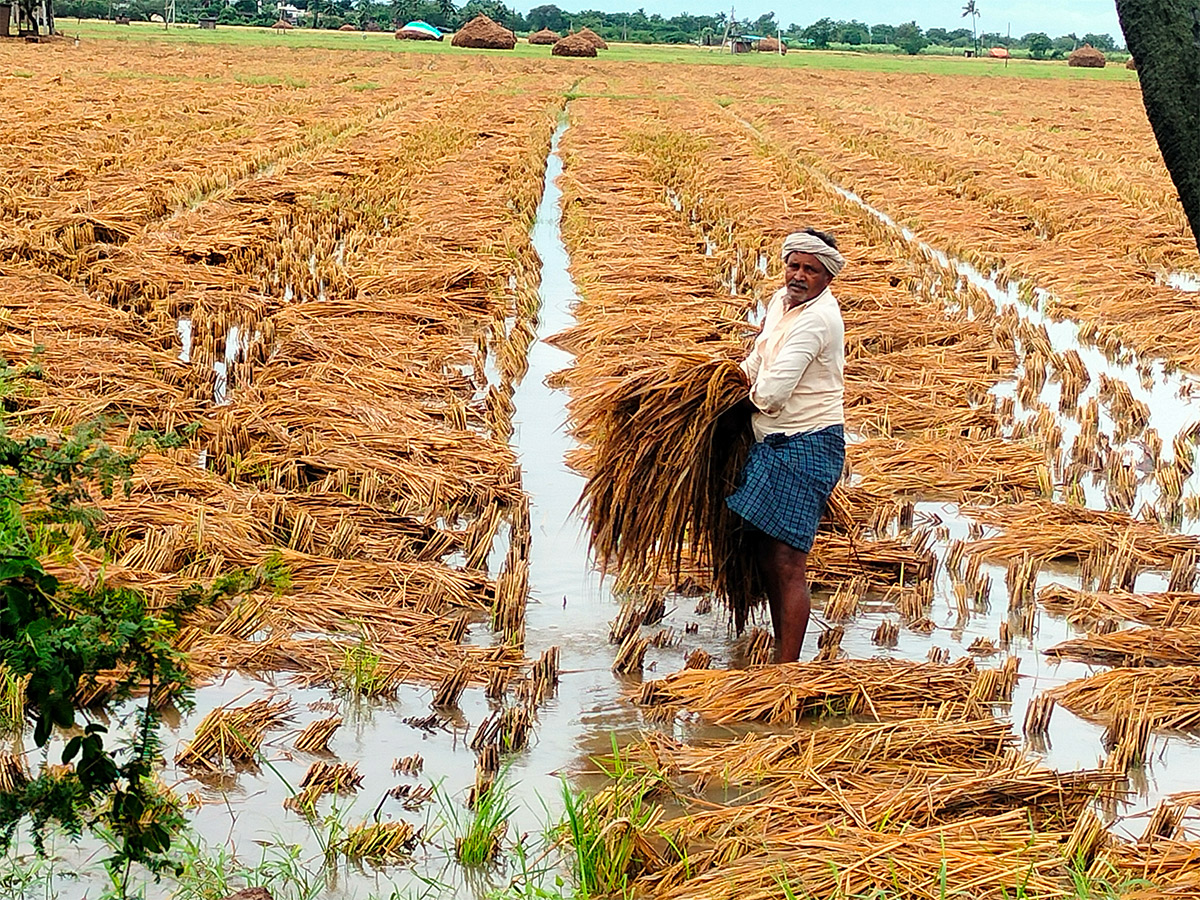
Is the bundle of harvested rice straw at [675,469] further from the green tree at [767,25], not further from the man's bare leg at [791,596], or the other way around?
the green tree at [767,25]

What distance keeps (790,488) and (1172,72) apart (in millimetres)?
1553

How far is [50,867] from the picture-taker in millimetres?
3096

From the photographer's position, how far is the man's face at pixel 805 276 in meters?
4.17

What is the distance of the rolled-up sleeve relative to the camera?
416cm

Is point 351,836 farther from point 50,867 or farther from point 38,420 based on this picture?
point 38,420

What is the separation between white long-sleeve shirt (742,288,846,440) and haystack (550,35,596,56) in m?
51.5

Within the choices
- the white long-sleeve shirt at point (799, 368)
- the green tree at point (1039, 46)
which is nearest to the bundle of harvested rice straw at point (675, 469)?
the white long-sleeve shirt at point (799, 368)

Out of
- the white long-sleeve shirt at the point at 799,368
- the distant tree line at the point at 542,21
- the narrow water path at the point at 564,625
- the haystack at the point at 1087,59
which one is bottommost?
the narrow water path at the point at 564,625

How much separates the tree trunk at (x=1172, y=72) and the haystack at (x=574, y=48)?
170 ft

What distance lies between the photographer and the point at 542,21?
4176 inches

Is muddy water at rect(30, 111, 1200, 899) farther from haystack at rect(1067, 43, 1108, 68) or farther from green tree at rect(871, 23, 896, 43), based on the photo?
green tree at rect(871, 23, 896, 43)

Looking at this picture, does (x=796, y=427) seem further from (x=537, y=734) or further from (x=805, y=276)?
(x=537, y=734)

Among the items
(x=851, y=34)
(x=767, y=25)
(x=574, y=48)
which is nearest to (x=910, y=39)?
(x=851, y=34)

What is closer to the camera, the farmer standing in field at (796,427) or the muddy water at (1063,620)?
the muddy water at (1063,620)
